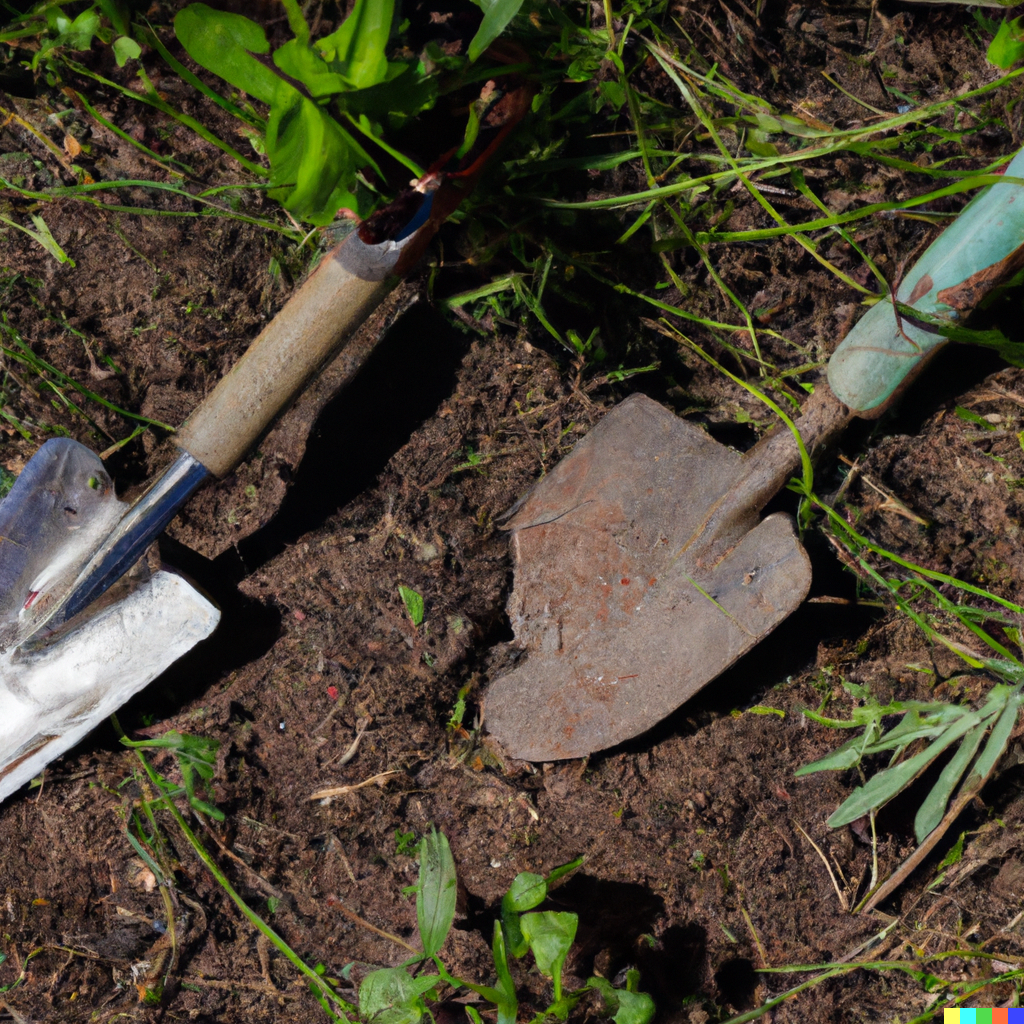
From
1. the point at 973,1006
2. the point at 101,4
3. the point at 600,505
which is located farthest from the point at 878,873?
the point at 101,4

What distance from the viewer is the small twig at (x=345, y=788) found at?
154 cm

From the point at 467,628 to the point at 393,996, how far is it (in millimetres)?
664

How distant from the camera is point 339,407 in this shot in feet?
5.15

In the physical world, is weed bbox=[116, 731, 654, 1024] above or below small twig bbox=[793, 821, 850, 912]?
above

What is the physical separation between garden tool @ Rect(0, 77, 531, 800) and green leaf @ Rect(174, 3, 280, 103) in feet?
1.04

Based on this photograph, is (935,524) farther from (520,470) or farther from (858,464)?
(520,470)

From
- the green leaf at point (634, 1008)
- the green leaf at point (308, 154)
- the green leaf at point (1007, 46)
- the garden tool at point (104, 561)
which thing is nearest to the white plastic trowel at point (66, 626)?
the garden tool at point (104, 561)

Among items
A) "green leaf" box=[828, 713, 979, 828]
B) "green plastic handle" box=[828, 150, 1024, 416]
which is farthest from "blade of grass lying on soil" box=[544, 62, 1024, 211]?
"green leaf" box=[828, 713, 979, 828]

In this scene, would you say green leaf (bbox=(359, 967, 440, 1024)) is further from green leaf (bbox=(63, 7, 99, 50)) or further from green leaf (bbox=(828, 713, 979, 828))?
green leaf (bbox=(63, 7, 99, 50))

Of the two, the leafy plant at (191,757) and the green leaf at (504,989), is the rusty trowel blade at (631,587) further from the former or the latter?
the leafy plant at (191,757)

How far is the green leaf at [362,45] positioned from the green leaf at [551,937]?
1.45m

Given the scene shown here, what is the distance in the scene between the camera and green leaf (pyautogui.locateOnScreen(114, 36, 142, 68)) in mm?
1519

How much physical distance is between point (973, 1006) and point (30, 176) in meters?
2.56

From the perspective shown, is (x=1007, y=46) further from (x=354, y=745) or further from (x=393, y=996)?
(x=393, y=996)
